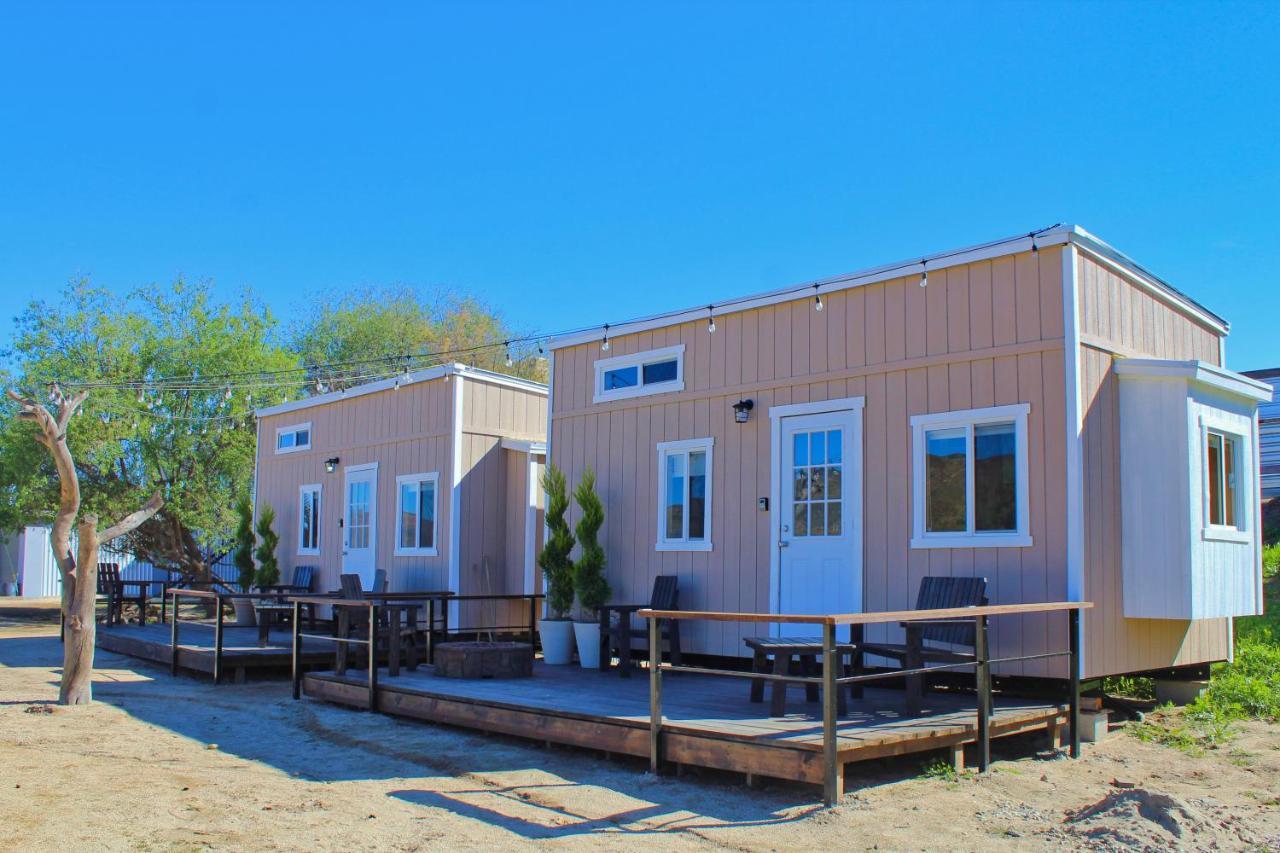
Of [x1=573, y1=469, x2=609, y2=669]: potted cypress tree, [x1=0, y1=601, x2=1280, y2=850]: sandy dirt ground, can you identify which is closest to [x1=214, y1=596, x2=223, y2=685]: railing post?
[x1=0, y1=601, x2=1280, y2=850]: sandy dirt ground

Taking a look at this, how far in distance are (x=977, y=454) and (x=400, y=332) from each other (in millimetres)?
22051

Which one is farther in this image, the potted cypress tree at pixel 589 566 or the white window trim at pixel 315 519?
the white window trim at pixel 315 519

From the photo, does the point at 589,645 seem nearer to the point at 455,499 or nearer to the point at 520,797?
the point at 455,499

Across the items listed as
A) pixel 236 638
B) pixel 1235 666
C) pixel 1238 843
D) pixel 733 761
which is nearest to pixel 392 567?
pixel 236 638

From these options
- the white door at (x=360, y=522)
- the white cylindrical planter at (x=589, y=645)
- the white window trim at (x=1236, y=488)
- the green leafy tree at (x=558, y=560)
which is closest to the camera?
the white window trim at (x=1236, y=488)

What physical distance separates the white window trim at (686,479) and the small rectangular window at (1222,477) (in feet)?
12.8

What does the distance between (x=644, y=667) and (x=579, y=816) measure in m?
4.59

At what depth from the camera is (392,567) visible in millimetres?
13188

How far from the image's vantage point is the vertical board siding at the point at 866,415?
23.4 feet

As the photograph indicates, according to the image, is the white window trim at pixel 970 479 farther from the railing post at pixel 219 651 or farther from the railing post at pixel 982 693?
the railing post at pixel 219 651

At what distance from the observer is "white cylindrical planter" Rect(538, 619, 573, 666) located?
973 centimetres

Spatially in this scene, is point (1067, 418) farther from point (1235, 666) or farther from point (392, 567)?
point (392, 567)

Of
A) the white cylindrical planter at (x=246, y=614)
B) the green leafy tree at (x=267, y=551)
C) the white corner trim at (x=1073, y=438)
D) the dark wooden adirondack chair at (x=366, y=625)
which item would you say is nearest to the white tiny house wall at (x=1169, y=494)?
the white corner trim at (x=1073, y=438)

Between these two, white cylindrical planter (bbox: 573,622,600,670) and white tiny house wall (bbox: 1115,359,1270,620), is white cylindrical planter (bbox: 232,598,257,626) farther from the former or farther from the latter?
white tiny house wall (bbox: 1115,359,1270,620)
